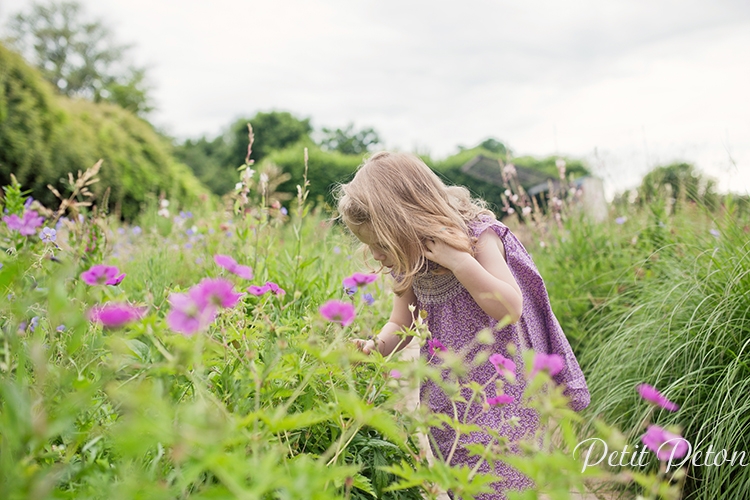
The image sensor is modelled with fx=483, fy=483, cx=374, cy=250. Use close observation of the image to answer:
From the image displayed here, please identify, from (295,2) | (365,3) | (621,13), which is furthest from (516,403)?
(365,3)

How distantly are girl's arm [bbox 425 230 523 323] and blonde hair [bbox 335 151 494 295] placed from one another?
46 mm

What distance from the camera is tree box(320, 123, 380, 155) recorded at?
2262 centimetres

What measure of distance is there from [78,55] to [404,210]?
100 ft

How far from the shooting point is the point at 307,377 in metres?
0.76

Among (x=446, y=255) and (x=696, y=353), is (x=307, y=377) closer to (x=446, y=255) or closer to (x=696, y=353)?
(x=446, y=255)

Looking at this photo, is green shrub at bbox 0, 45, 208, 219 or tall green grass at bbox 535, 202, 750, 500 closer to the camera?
tall green grass at bbox 535, 202, 750, 500

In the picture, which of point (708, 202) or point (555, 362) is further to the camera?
point (708, 202)

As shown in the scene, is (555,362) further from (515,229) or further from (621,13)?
(621,13)

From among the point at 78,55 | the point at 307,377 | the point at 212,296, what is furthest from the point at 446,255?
the point at 78,55

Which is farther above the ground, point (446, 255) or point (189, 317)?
point (189, 317)

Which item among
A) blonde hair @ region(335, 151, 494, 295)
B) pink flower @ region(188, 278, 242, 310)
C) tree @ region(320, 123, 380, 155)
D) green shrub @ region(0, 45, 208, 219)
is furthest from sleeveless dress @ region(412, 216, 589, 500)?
tree @ region(320, 123, 380, 155)

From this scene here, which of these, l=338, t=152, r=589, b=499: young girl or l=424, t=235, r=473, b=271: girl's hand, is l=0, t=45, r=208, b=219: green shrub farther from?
l=424, t=235, r=473, b=271: girl's hand

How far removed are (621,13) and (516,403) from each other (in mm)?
4682

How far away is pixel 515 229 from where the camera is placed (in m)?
4.80
